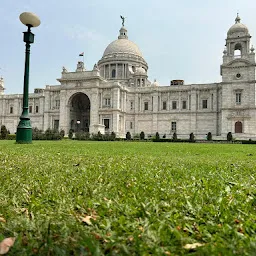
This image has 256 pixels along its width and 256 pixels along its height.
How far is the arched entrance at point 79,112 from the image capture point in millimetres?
47422

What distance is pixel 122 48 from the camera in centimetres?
5638

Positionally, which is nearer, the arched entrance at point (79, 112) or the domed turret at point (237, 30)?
the domed turret at point (237, 30)

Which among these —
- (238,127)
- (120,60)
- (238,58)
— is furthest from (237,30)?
(120,60)

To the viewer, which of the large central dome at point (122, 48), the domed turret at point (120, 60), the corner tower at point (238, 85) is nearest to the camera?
the corner tower at point (238, 85)

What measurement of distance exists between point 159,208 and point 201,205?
39 cm

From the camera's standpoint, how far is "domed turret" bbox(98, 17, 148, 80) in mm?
54656

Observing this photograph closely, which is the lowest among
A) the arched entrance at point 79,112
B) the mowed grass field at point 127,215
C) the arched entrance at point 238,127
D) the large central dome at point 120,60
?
the mowed grass field at point 127,215

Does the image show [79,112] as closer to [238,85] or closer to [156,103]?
[156,103]

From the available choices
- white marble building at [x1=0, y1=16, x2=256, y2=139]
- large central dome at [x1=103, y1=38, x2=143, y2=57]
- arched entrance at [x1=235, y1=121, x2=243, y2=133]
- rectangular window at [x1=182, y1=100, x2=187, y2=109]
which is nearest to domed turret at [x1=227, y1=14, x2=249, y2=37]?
white marble building at [x1=0, y1=16, x2=256, y2=139]

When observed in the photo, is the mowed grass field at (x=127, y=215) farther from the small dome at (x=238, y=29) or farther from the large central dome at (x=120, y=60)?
the large central dome at (x=120, y=60)

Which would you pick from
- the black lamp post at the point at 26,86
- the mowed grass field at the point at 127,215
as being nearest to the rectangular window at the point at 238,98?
the black lamp post at the point at 26,86

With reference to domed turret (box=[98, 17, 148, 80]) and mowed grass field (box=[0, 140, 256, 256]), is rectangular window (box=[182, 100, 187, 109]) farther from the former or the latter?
mowed grass field (box=[0, 140, 256, 256])

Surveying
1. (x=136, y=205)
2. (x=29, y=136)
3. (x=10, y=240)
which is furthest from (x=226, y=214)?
(x=29, y=136)

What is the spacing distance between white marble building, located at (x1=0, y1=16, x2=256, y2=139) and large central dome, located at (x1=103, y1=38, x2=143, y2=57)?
7.30 metres
